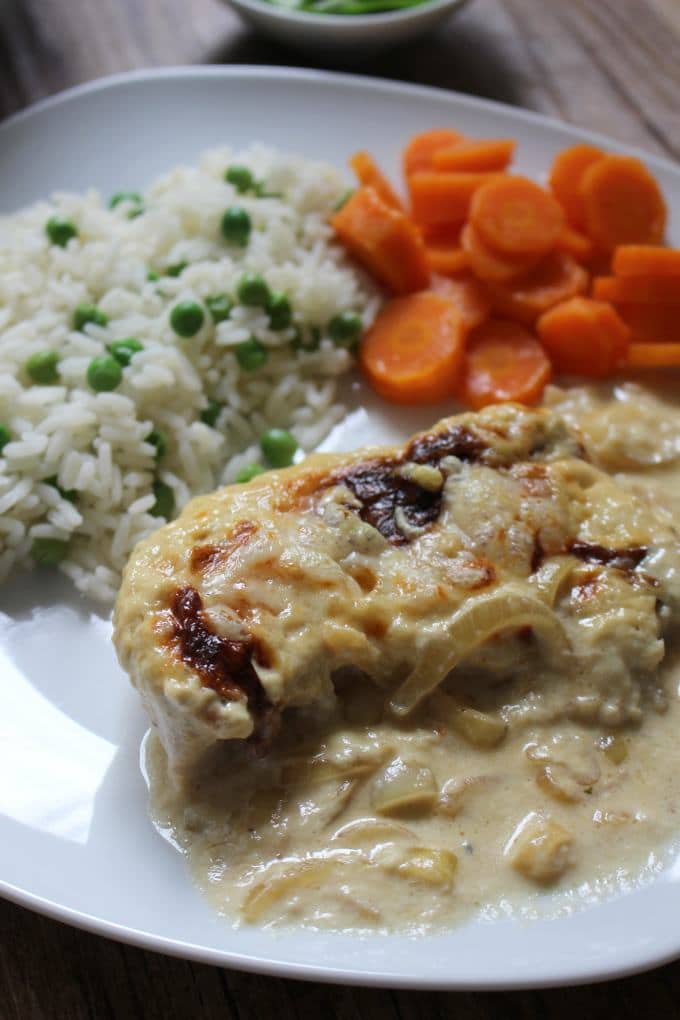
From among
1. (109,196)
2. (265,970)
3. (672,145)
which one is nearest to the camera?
(265,970)

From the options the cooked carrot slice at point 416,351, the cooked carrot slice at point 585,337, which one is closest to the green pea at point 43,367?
the cooked carrot slice at point 416,351

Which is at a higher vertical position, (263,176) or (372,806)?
(263,176)

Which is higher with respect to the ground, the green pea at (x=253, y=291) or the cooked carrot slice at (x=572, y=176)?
the green pea at (x=253, y=291)

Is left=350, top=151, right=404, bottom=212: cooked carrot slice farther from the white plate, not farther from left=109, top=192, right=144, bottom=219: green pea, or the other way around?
the white plate

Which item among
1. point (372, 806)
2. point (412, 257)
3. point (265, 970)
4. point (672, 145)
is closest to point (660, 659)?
point (372, 806)

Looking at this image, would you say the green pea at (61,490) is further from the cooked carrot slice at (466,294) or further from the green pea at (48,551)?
the cooked carrot slice at (466,294)

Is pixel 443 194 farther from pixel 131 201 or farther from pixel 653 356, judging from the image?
pixel 131 201

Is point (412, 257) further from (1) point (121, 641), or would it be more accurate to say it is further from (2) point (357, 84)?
(1) point (121, 641)
